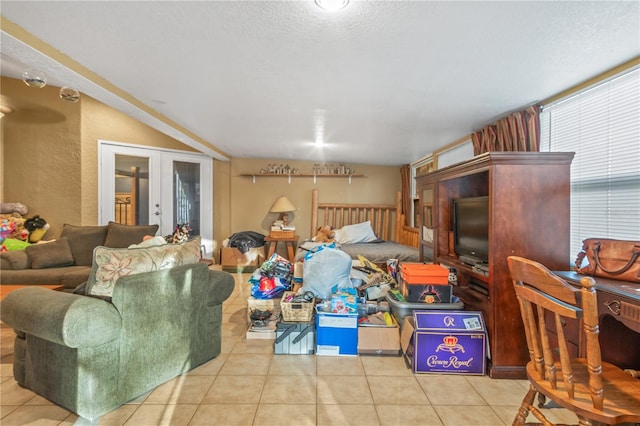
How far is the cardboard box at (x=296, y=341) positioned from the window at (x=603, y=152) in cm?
197

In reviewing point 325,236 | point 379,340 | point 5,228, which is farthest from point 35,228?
point 379,340

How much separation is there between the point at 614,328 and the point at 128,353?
270 cm

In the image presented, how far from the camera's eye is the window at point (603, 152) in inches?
69.9

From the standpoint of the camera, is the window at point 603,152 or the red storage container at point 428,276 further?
the red storage container at point 428,276

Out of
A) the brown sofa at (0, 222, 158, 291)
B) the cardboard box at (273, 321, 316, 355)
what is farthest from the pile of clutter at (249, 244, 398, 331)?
the brown sofa at (0, 222, 158, 291)

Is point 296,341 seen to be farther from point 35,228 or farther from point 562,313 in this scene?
point 35,228

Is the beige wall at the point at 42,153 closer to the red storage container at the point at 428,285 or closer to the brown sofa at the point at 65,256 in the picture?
the brown sofa at the point at 65,256

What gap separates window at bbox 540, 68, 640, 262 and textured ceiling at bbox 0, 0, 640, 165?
179 mm

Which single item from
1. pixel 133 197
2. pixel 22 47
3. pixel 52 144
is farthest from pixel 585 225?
pixel 52 144

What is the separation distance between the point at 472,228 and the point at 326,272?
4.36 ft

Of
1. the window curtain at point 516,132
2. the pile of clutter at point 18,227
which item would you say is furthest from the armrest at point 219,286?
the pile of clutter at point 18,227

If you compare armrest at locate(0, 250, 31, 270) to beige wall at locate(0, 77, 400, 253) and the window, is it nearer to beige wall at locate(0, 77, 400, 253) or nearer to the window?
beige wall at locate(0, 77, 400, 253)

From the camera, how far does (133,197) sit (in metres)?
4.93

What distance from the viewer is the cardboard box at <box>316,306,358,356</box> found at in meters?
2.34
